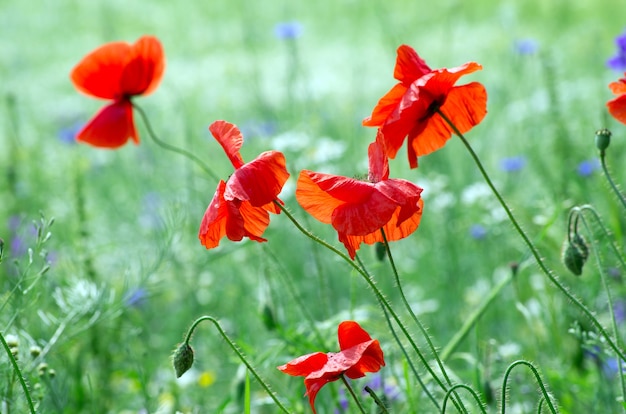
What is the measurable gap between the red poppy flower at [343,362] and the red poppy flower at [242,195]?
0.15 meters

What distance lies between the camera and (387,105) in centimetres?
122

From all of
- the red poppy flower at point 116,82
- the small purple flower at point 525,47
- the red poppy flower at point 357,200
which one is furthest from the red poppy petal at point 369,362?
the small purple flower at point 525,47

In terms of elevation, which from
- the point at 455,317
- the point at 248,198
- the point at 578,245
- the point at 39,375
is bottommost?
the point at 455,317

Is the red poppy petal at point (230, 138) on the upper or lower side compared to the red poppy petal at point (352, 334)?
upper

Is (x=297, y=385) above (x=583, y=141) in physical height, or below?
below

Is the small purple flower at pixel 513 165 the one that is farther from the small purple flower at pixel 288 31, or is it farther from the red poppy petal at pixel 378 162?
the red poppy petal at pixel 378 162

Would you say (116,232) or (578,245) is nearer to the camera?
(578,245)

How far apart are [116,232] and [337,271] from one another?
3.65 feet

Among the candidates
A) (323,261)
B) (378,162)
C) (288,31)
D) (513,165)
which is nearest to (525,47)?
(513,165)

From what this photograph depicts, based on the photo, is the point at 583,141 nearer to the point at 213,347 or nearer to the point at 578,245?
the point at 213,347

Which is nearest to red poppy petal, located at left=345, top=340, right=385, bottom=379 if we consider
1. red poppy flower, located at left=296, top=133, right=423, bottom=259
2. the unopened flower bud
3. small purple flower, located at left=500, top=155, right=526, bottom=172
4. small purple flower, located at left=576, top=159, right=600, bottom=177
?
red poppy flower, located at left=296, top=133, right=423, bottom=259

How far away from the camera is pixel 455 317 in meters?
2.48

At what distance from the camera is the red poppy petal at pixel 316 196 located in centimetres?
106

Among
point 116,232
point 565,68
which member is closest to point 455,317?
point 116,232
